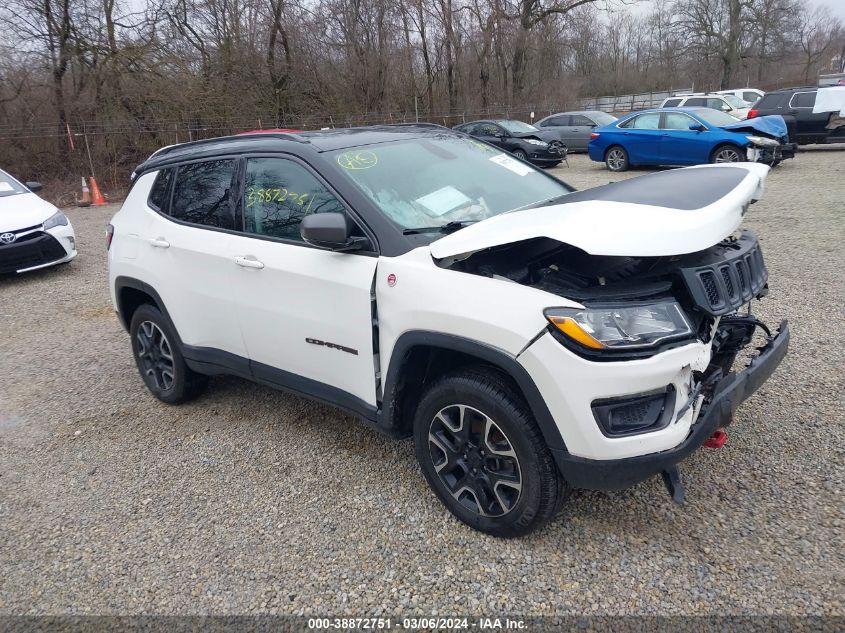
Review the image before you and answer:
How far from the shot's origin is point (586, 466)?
2.37 m

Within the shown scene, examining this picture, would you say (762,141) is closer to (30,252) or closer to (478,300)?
(478,300)

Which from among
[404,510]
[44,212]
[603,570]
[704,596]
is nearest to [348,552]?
[404,510]

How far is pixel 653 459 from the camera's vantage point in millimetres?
2348

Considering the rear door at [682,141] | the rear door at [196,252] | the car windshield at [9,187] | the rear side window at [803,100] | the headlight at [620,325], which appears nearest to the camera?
the headlight at [620,325]

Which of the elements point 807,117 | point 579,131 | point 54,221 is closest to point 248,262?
point 54,221

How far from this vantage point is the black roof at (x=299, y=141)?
340cm

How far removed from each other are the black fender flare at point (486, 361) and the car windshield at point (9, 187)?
8137mm

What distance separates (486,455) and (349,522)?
82 cm

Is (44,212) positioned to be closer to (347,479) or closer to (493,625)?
(347,479)

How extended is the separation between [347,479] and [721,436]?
1.89m

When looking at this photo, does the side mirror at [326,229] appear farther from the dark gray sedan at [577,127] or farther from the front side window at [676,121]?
the dark gray sedan at [577,127]

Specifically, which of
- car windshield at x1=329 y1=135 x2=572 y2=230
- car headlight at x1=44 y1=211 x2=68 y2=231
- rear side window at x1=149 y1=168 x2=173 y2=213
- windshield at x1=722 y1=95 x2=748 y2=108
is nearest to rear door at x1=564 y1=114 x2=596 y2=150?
windshield at x1=722 y1=95 x2=748 y2=108

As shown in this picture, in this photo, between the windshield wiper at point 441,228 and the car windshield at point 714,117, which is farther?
the car windshield at point 714,117

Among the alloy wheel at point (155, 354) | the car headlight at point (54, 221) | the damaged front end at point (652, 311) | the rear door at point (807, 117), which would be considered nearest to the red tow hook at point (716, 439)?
the damaged front end at point (652, 311)
